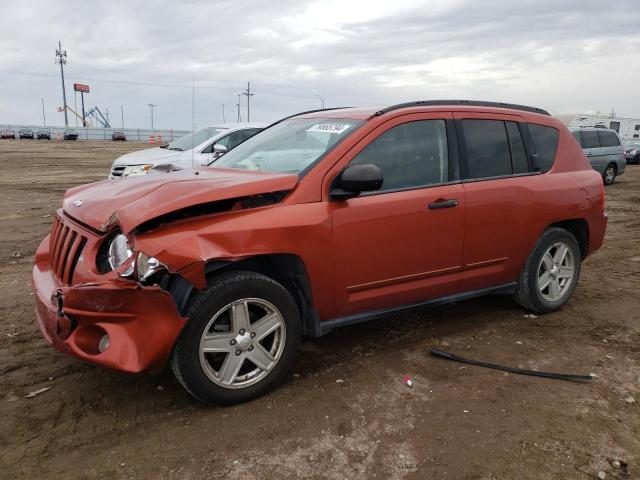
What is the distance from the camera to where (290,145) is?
4.05m

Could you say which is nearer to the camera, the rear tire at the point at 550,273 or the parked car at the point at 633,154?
the rear tire at the point at 550,273

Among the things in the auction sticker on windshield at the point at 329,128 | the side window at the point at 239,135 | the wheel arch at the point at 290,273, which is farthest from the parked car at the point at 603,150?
the wheel arch at the point at 290,273

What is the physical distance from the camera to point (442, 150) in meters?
4.02

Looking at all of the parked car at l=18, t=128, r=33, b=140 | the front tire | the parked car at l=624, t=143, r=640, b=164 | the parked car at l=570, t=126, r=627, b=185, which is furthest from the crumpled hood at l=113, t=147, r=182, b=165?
the parked car at l=18, t=128, r=33, b=140

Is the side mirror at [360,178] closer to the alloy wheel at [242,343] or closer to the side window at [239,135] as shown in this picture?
the alloy wheel at [242,343]

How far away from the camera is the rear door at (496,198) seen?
4094 mm

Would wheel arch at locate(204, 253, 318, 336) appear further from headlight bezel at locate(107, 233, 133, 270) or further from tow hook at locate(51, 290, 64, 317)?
tow hook at locate(51, 290, 64, 317)

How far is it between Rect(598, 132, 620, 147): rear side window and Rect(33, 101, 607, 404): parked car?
46.1 ft

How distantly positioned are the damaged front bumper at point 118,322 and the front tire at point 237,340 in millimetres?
125

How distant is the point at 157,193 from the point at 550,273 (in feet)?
11.4

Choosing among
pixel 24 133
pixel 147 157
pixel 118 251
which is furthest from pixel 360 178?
pixel 24 133

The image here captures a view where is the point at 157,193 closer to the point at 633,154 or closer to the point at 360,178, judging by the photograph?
the point at 360,178

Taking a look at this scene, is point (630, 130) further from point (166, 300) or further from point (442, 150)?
point (166, 300)

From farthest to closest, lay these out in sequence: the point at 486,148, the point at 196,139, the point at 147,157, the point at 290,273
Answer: the point at 196,139 → the point at 147,157 → the point at 486,148 → the point at 290,273
